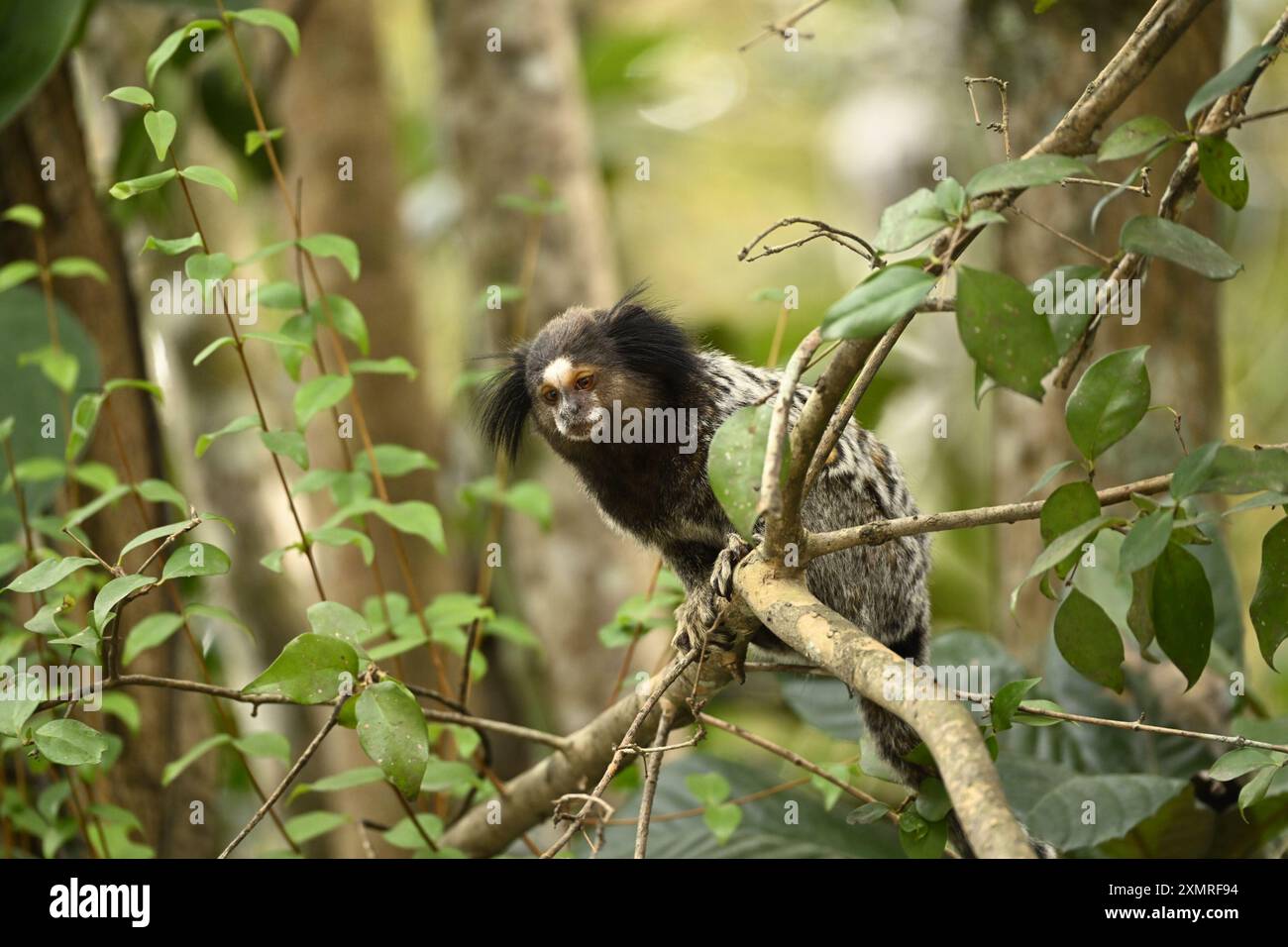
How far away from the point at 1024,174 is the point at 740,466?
1.48 feet

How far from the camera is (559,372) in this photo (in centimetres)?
285

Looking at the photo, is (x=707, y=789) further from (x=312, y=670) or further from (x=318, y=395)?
(x=318, y=395)

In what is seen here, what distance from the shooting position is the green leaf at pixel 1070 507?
4.98ft

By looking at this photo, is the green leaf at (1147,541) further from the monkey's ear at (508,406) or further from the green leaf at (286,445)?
the monkey's ear at (508,406)

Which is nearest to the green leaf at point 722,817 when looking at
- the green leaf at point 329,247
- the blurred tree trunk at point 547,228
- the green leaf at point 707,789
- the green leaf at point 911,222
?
the green leaf at point 707,789

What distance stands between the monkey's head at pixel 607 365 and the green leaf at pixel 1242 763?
4.90 feet

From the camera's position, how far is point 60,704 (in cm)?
182

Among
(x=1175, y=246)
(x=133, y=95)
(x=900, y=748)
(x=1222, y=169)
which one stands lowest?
(x=900, y=748)

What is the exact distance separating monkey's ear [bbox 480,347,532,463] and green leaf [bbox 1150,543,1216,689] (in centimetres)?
179

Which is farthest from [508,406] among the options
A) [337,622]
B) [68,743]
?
[68,743]

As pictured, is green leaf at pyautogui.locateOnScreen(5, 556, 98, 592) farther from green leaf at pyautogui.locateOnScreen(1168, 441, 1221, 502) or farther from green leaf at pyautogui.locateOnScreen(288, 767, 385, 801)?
green leaf at pyautogui.locateOnScreen(1168, 441, 1221, 502)

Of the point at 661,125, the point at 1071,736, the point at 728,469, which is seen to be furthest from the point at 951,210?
the point at 661,125
